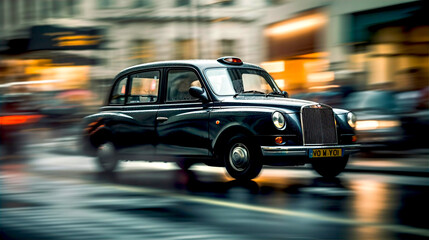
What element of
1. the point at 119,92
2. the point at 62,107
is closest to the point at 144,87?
the point at 119,92

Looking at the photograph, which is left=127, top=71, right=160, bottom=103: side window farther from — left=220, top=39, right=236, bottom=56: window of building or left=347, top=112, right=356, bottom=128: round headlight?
left=220, top=39, right=236, bottom=56: window of building

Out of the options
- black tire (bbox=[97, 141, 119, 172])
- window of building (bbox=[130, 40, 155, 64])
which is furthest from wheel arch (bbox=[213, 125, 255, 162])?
window of building (bbox=[130, 40, 155, 64])

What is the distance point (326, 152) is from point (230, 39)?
26777mm

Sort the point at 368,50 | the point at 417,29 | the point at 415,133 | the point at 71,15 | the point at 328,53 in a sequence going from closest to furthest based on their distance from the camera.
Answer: the point at 415,133 → the point at 417,29 → the point at 368,50 → the point at 328,53 → the point at 71,15

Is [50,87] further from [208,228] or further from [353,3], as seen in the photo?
[208,228]

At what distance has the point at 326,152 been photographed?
9328 millimetres

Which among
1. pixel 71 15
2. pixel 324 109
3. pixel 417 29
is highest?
pixel 71 15

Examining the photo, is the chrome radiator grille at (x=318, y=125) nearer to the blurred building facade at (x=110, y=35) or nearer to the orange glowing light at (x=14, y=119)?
the orange glowing light at (x=14, y=119)

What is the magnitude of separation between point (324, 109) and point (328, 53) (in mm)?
13696

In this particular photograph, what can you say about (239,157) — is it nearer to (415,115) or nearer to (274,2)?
(415,115)

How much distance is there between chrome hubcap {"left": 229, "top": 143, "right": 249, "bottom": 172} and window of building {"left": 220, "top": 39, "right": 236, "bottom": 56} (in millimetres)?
26595

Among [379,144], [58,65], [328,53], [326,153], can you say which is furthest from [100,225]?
[58,65]

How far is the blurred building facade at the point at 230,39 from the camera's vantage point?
777 inches

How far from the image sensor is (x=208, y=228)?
5625 mm
